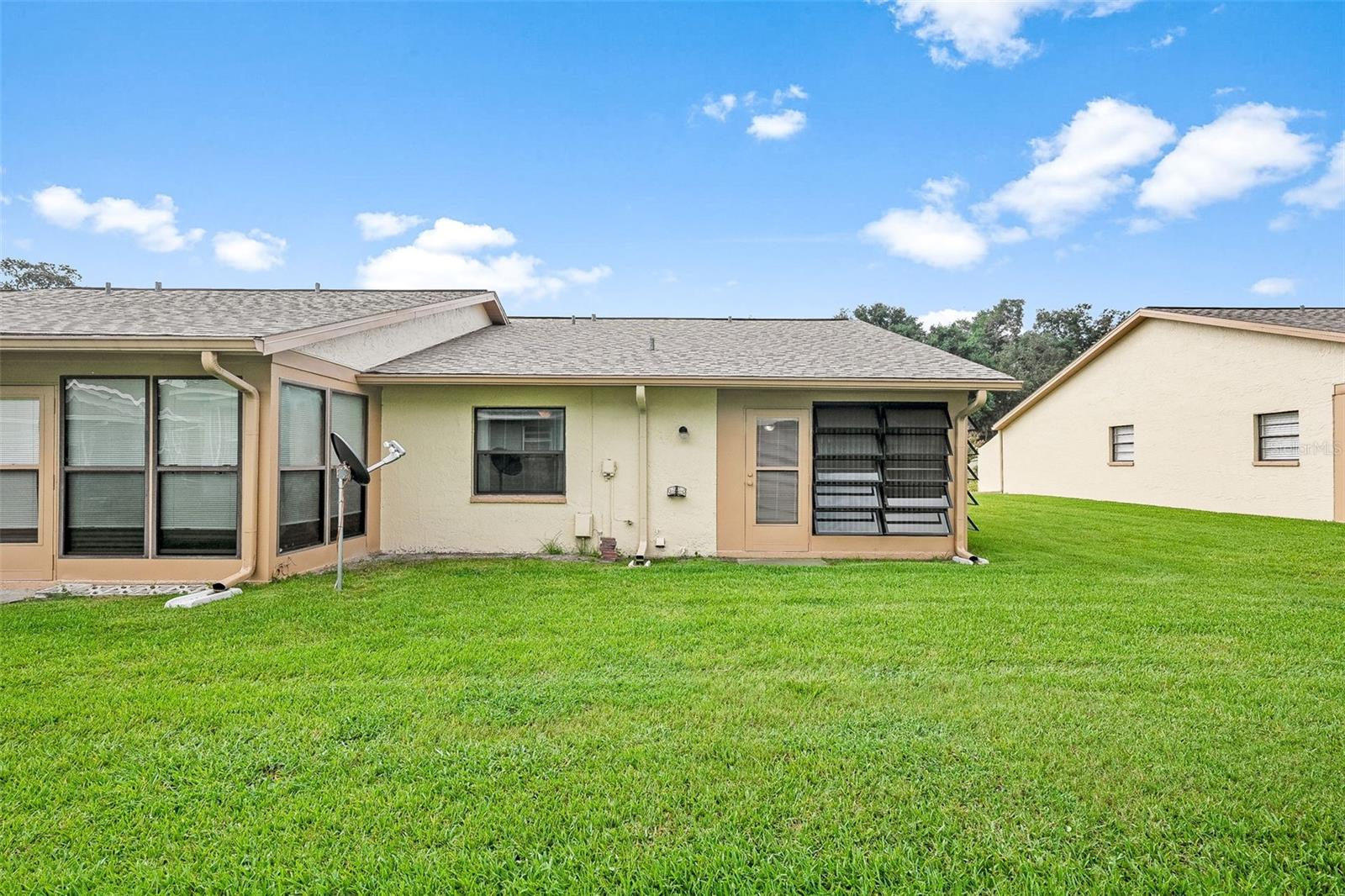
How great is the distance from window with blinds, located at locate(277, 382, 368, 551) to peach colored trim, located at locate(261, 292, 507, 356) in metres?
0.55

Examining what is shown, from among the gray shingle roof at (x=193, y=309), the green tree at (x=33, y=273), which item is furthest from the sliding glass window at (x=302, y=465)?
the green tree at (x=33, y=273)

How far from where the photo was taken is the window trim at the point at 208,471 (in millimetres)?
5953

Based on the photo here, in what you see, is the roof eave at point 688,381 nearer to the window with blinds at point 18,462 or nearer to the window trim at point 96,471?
the window trim at point 96,471

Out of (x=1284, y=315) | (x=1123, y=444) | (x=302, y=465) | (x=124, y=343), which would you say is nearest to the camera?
(x=124, y=343)

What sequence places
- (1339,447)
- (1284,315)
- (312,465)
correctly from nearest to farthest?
1. (312,465)
2. (1339,447)
3. (1284,315)

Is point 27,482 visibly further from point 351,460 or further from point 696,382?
point 696,382

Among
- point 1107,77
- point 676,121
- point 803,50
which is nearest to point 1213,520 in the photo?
point 1107,77

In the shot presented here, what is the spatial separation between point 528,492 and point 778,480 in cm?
319

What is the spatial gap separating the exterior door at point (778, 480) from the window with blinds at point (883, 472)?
160 mm

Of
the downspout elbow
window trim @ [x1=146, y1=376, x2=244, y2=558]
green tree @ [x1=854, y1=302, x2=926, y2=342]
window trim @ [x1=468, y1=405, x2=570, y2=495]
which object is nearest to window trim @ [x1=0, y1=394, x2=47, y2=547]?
window trim @ [x1=146, y1=376, x2=244, y2=558]

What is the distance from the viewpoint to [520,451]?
789 centimetres

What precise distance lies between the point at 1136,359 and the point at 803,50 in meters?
9.94

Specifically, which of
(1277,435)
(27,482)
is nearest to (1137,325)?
(1277,435)

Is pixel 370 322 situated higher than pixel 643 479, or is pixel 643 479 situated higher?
pixel 370 322
